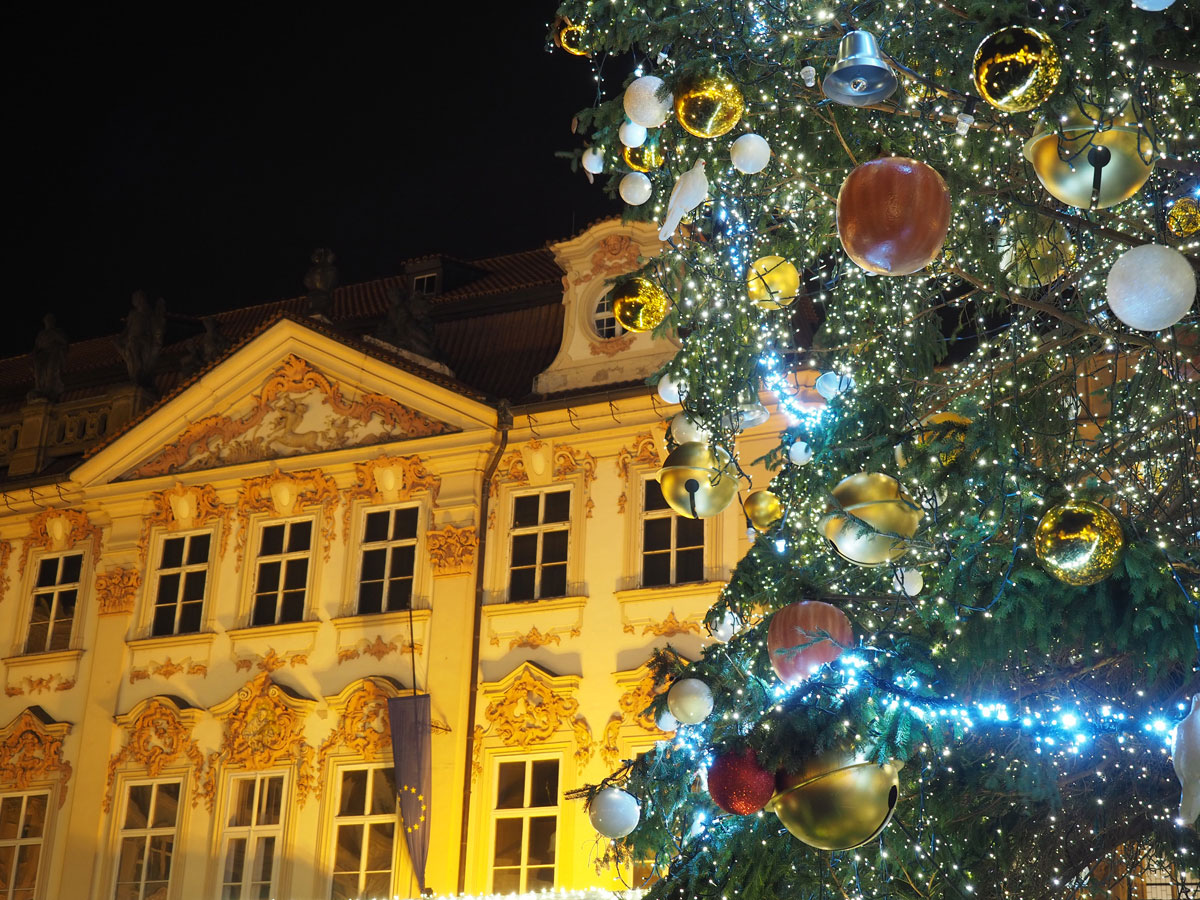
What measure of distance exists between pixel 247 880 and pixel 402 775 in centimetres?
226

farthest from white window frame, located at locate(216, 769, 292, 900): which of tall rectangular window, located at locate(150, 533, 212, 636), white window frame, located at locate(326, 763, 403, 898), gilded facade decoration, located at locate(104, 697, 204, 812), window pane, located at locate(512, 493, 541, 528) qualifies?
window pane, located at locate(512, 493, 541, 528)

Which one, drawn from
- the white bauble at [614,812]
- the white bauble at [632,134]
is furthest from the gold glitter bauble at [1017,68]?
the white bauble at [614,812]

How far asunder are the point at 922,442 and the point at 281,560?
11.7 meters

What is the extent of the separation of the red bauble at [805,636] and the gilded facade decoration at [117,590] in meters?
12.4

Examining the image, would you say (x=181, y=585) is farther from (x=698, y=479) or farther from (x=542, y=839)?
(x=698, y=479)

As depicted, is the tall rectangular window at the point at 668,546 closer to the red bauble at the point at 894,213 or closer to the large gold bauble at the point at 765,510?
the large gold bauble at the point at 765,510

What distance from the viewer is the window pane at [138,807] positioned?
15.4 metres

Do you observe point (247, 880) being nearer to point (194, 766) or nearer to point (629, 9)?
point (194, 766)

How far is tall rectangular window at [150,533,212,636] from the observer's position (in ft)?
53.1

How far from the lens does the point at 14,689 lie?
16.9 m

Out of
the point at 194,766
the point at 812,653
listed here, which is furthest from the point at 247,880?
the point at 812,653

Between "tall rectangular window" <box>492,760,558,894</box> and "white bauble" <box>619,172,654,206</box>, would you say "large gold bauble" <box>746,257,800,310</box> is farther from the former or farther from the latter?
"tall rectangular window" <box>492,760,558,894</box>

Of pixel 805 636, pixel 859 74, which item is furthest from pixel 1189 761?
pixel 859 74

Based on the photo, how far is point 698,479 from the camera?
20.4 feet
